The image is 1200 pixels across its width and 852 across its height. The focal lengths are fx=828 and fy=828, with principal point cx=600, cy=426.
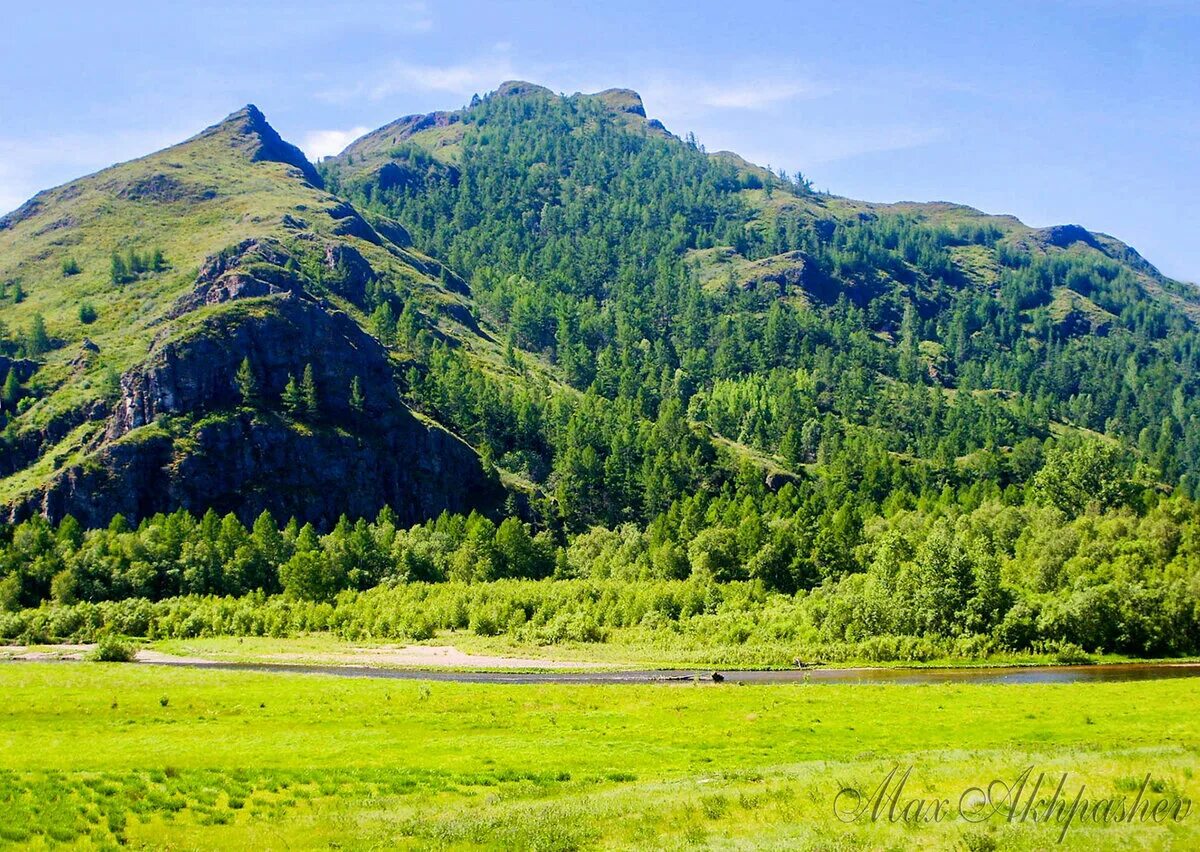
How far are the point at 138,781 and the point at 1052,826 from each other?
3580cm

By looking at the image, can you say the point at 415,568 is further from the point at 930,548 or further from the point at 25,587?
the point at 930,548

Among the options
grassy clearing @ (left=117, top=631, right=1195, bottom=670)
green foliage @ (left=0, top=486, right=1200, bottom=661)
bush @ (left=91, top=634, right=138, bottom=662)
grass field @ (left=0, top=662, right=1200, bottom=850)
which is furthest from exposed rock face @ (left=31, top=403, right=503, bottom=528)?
grass field @ (left=0, top=662, right=1200, bottom=850)

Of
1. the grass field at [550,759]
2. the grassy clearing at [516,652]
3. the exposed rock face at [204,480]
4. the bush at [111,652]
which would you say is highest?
the exposed rock face at [204,480]

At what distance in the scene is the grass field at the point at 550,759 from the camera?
29188 mm

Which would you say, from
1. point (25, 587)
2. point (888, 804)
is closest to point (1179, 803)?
point (888, 804)

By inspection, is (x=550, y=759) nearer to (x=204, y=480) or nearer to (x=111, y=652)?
(x=111, y=652)

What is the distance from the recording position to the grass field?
29188 mm

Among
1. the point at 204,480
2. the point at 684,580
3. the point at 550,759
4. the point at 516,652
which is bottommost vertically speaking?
the point at 516,652

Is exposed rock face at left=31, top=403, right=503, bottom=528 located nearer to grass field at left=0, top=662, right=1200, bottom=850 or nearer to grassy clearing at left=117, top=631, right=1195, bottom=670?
grassy clearing at left=117, top=631, right=1195, bottom=670

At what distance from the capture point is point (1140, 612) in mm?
98375

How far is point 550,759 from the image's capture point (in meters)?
45.8

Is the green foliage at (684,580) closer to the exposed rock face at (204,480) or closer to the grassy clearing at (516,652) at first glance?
the grassy clearing at (516,652)

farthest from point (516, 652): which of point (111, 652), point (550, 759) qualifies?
point (550, 759)

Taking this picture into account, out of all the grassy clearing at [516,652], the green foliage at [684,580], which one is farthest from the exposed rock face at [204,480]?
the grassy clearing at [516,652]
